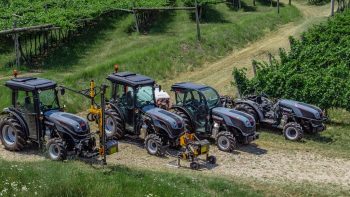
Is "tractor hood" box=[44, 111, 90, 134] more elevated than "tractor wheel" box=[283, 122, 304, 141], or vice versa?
"tractor hood" box=[44, 111, 90, 134]

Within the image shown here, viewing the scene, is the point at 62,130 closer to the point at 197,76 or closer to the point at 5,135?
the point at 5,135

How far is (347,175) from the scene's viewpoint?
14961 mm

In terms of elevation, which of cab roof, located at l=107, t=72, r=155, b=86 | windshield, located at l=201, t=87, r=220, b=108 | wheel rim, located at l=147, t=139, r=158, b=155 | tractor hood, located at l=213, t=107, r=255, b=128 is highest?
cab roof, located at l=107, t=72, r=155, b=86

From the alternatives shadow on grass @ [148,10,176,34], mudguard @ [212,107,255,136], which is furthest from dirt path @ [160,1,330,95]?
mudguard @ [212,107,255,136]

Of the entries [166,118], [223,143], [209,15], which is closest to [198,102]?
[223,143]

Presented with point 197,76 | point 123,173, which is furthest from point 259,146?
point 197,76

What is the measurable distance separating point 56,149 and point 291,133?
7840mm

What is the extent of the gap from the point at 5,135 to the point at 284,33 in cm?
2434

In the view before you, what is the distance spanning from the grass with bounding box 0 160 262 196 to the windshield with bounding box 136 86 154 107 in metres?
3.28

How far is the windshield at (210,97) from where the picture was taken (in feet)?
57.6

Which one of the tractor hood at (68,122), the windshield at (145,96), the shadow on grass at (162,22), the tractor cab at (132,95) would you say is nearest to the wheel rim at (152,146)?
the tractor cab at (132,95)

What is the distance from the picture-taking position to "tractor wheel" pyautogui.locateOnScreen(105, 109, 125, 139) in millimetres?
17359

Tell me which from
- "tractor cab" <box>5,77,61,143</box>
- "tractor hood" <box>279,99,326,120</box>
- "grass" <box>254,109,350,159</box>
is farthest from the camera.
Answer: "tractor hood" <box>279,99,326,120</box>

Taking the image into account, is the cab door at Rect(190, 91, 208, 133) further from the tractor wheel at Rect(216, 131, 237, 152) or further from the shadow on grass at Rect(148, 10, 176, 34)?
the shadow on grass at Rect(148, 10, 176, 34)
